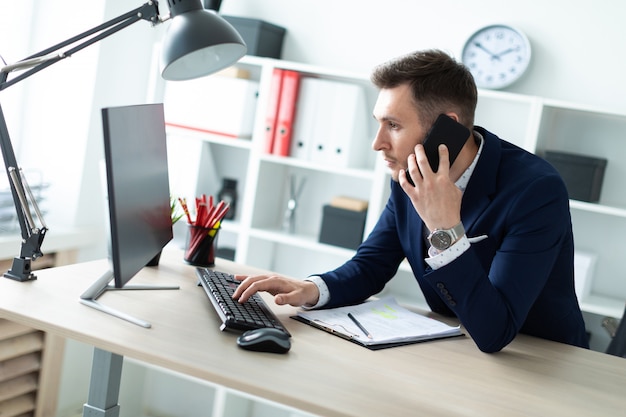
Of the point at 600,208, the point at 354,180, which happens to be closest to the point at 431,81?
the point at 600,208

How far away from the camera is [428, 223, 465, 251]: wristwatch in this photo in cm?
156

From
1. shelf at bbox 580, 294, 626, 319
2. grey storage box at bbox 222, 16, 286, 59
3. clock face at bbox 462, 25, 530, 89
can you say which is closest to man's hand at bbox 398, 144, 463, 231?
shelf at bbox 580, 294, 626, 319

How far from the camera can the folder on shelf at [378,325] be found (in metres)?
1.58

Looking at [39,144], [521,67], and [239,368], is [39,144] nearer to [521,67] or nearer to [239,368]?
[521,67]

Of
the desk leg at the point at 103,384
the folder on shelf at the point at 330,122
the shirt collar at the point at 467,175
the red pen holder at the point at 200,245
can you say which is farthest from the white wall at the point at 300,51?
the desk leg at the point at 103,384

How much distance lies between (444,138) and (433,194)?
0.20m

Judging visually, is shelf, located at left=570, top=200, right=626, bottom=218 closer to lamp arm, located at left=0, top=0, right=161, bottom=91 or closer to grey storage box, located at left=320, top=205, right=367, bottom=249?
grey storage box, located at left=320, top=205, right=367, bottom=249

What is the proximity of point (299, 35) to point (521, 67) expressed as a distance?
1020 millimetres

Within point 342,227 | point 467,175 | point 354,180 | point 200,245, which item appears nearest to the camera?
point 467,175

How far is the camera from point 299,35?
341 centimetres

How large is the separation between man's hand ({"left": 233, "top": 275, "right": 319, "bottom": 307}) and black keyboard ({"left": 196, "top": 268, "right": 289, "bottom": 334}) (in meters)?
0.03

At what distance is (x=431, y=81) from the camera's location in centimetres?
180

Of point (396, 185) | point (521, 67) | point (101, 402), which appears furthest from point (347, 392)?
point (521, 67)

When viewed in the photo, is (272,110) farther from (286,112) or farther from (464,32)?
(464,32)
